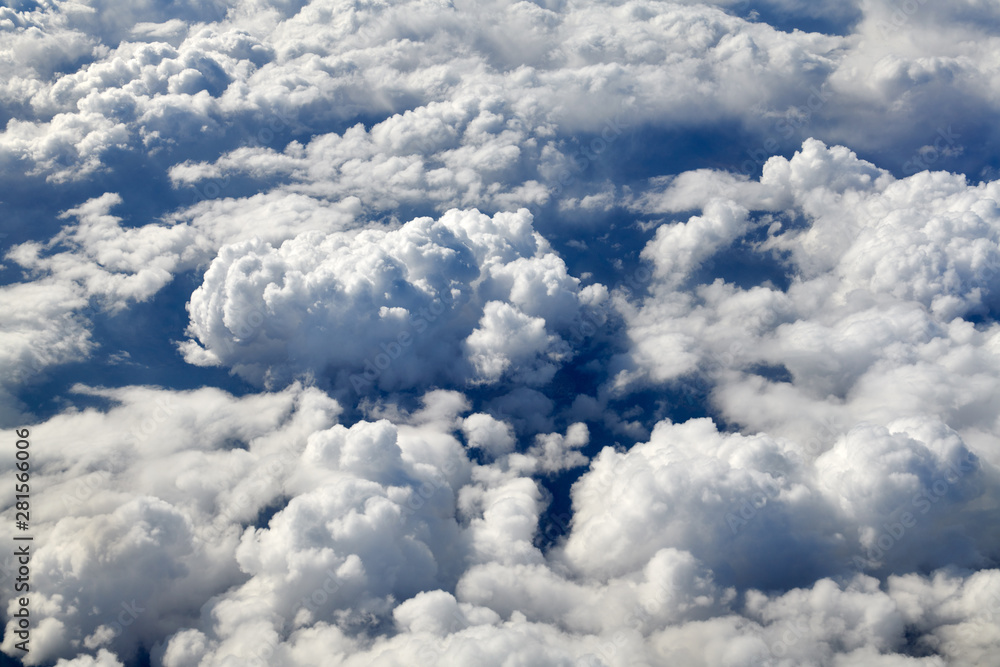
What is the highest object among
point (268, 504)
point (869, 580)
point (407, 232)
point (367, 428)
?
point (407, 232)

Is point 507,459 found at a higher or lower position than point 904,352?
lower

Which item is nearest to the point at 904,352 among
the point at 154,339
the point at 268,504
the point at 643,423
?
the point at 643,423

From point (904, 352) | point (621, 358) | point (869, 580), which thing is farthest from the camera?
point (621, 358)

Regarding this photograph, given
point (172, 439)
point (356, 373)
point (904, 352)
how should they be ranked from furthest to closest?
point (356, 373), point (904, 352), point (172, 439)

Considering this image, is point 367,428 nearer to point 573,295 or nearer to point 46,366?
point 573,295

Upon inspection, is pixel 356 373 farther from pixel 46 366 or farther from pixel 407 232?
pixel 46 366

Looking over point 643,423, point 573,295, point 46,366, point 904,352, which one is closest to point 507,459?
point 643,423

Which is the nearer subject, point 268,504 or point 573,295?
point 268,504

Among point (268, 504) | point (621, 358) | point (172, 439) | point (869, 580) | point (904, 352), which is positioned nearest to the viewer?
point (869, 580)

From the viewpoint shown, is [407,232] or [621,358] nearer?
[407,232]
